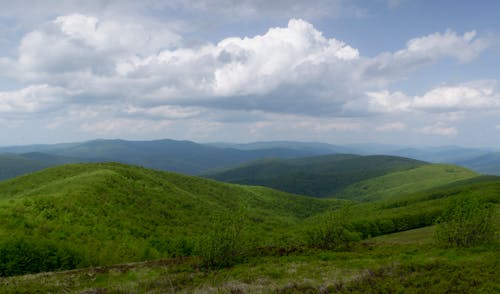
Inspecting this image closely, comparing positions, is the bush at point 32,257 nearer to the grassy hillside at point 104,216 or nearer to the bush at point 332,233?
the grassy hillside at point 104,216

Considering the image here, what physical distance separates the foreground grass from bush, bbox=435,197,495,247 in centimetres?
257

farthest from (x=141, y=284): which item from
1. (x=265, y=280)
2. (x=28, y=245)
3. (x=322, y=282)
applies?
(x=28, y=245)

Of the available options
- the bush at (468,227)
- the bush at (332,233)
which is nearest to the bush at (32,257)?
the bush at (332,233)

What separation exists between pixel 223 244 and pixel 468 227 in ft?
83.1

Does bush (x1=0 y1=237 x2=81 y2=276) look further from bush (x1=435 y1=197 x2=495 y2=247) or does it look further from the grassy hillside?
bush (x1=435 y1=197 x2=495 y2=247)

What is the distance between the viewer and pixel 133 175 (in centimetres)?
11631

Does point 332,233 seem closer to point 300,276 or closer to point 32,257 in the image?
point 300,276

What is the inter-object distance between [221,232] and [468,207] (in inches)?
1047

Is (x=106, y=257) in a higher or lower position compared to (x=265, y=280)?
lower

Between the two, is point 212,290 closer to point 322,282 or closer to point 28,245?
point 322,282

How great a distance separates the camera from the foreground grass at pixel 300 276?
797 inches

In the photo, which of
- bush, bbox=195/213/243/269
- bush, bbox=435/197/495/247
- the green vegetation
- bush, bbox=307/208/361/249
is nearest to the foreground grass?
the green vegetation

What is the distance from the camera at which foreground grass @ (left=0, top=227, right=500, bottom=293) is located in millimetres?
20250

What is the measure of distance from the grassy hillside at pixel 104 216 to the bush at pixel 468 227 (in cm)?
2170
